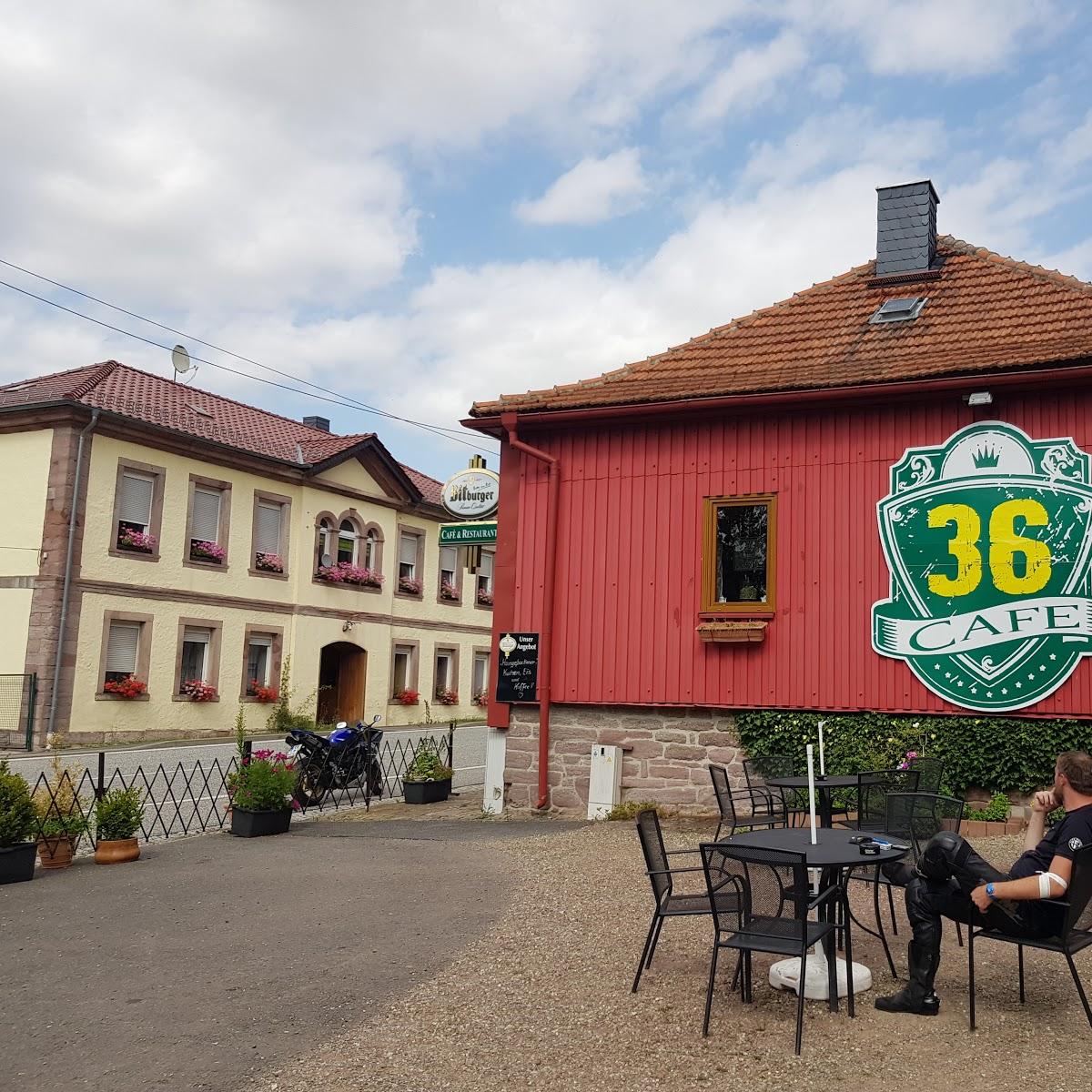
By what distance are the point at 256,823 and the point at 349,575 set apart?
17723 mm

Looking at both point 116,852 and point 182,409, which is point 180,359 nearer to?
point 182,409

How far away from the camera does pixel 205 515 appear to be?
25609mm

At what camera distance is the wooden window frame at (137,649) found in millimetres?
22781

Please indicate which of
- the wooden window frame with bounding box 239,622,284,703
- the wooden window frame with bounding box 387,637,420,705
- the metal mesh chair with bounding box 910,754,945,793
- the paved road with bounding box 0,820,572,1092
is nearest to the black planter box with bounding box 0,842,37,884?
the paved road with bounding box 0,820,572,1092

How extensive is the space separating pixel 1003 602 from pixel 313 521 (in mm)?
19907

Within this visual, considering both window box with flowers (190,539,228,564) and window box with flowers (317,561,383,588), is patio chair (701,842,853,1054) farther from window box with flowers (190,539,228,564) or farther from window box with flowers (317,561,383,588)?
window box with flowers (317,561,383,588)

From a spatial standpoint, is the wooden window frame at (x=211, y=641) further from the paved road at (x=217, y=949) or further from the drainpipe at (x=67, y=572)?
the paved road at (x=217, y=949)

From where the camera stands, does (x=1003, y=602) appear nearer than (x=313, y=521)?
Yes

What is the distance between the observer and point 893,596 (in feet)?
38.3

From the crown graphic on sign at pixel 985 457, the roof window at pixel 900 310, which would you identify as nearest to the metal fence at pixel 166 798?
the crown graphic on sign at pixel 985 457

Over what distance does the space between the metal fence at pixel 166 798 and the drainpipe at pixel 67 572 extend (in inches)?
161

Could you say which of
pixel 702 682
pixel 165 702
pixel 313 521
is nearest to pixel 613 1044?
pixel 702 682

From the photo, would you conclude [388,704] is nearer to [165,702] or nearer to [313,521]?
[313,521]

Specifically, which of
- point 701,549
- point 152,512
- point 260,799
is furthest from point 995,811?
point 152,512
